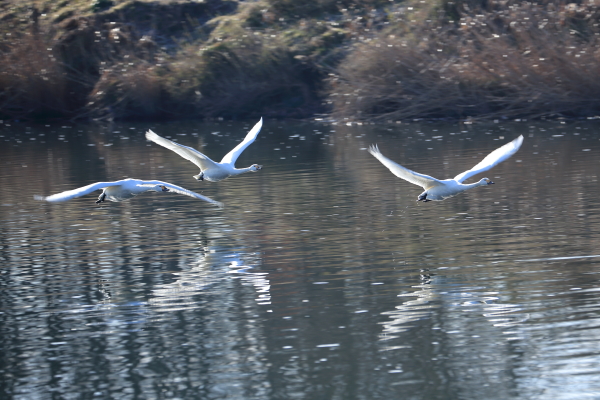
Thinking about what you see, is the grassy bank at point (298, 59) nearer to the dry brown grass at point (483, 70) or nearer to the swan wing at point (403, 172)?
the dry brown grass at point (483, 70)

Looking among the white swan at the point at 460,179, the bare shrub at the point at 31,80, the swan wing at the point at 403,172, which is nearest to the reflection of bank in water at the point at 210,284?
the swan wing at the point at 403,172

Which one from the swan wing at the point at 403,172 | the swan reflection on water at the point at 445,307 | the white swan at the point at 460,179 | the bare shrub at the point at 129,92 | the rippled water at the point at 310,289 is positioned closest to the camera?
the rippled water at the point at 310,289

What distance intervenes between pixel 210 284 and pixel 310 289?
1324 mm

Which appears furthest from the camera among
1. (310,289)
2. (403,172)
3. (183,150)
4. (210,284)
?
(183,150)

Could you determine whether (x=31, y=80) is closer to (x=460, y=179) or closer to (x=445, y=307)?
(x=460, y=179)

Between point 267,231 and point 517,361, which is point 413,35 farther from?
point 517,361

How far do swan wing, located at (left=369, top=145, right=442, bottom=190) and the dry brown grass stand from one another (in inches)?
599

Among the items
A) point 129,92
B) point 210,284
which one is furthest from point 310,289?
point 129,92

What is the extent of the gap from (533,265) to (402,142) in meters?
14.0

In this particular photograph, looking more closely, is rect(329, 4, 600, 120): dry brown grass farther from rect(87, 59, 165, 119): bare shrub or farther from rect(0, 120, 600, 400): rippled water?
rect(0, 120, 600, 400): rippled water

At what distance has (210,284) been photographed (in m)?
11.7

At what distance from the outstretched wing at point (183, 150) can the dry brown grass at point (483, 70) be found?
15.3m

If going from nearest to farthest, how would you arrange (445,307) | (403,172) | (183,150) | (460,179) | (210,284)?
(445,307), (210,284), (403,172), (460,179), (183,150)

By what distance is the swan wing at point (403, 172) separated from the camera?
39.0 feet
